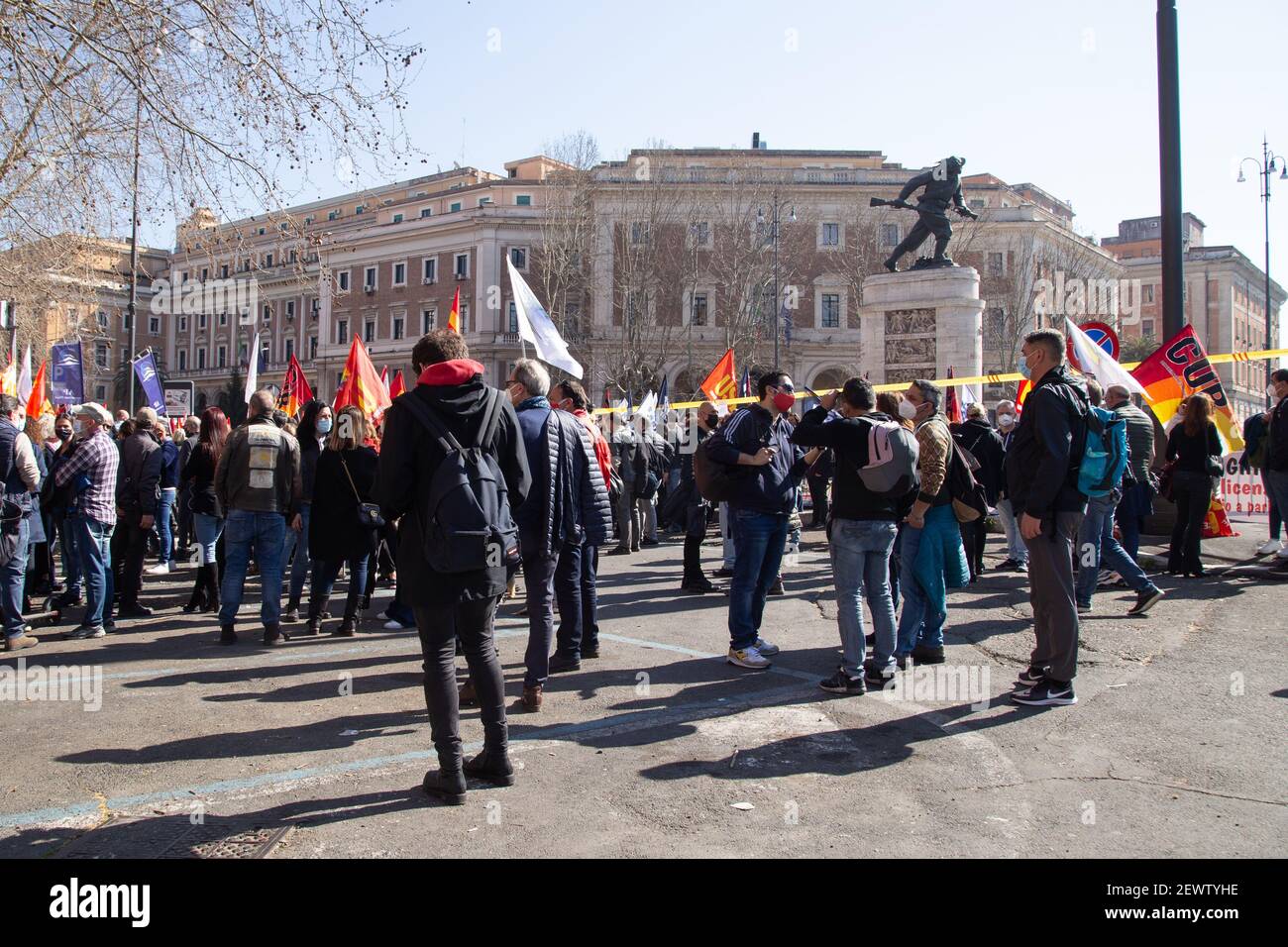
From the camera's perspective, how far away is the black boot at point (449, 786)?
412cm

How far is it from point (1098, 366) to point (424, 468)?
26.2 feet

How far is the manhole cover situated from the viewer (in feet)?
11.9

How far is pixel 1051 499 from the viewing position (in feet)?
18.3

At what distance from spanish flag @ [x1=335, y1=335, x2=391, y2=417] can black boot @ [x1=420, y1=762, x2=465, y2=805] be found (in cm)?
752

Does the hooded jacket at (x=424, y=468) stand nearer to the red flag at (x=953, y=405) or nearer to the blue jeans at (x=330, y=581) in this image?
the blue jeans at (x=330, y=581)

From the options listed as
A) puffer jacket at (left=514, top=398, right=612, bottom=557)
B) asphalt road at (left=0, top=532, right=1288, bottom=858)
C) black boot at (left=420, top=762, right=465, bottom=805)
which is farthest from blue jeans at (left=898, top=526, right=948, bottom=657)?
black boot at (left=420, top=762, right=465, bottom=805)

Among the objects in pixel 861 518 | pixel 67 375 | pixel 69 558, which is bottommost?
pixel 69 558

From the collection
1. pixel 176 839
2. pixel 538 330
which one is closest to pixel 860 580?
pixel 176 839

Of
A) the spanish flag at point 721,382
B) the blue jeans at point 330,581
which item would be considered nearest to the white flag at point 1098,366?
the spanish flag at point 721,382

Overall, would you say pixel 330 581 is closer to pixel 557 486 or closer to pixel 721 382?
pixel 557 486

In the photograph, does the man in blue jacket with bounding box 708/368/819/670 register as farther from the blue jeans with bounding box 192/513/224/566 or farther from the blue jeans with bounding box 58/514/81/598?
the blue jeans with bounding box 58/514/81/598

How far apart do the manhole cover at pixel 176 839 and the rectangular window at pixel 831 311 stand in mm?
61901

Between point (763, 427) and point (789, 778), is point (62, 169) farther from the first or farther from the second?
point (789, 778)
